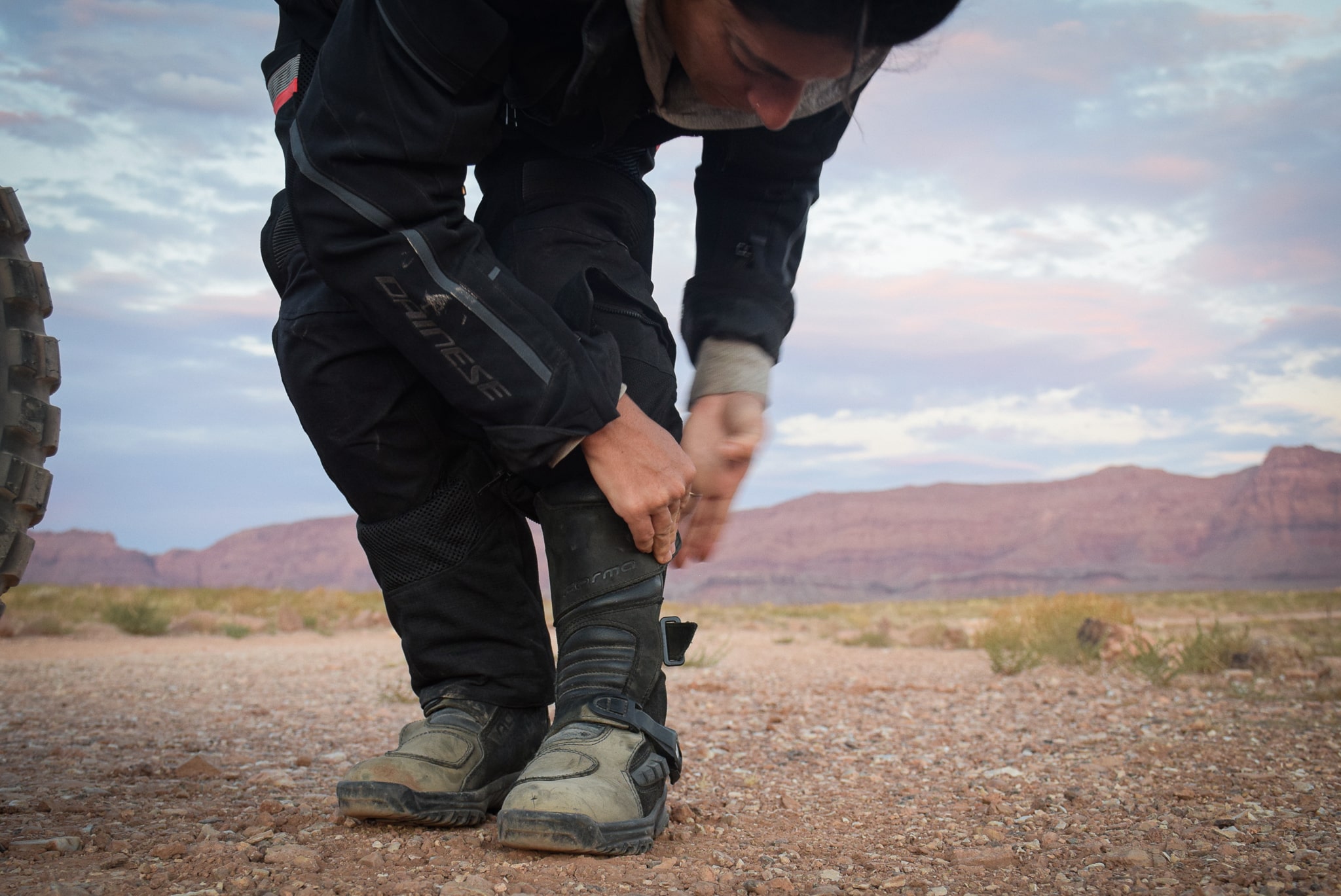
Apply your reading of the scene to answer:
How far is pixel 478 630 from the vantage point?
174 centimetres

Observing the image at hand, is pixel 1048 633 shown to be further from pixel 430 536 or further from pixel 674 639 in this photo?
pixel 430 536

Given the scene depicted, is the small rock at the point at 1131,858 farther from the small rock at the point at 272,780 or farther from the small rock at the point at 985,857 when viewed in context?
the small rock at the point at 272,780

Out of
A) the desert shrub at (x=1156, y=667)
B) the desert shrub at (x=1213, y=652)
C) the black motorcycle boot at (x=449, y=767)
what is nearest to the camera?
the black motorcycle boot at (x=449, y=767)

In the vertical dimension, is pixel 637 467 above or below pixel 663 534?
above

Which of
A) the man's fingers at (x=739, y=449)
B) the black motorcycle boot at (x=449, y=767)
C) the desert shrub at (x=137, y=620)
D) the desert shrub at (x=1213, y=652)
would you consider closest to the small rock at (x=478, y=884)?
the black motorcycle boot at (x=449, y=767)

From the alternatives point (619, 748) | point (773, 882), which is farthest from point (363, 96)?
point (773, 882)

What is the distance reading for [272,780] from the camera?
1921 millimetres

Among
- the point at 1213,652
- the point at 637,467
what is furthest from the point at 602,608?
the point at 1213,652

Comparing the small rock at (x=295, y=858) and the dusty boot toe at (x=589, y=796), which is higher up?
the dusty boot toe at (x=589, y=796)

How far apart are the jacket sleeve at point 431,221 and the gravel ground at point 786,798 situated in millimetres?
675

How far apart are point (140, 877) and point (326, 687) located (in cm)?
286

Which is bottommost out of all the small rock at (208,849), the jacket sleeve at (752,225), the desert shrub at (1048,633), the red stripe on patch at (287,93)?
the desert shrub at (1048,633)

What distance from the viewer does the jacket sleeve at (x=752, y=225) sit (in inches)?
72.5

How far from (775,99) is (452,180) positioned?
53 centimetres
